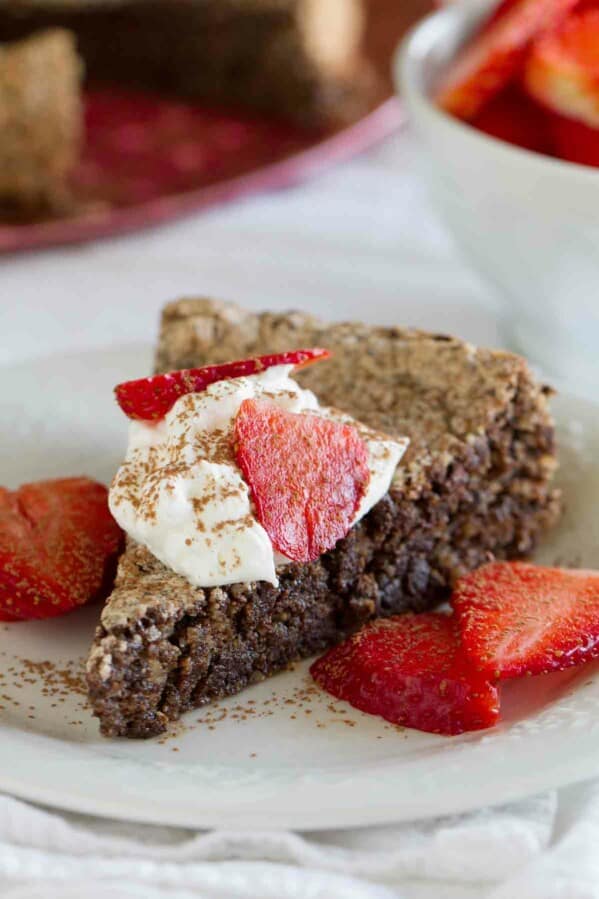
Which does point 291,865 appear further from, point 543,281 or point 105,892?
point 543,281

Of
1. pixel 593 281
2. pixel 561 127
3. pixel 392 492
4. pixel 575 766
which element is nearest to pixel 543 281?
pixel 593 281

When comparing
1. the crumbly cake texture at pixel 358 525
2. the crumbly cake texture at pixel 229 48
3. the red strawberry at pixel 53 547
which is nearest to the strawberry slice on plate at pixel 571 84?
the crumbly cake texture at pixel 358 525

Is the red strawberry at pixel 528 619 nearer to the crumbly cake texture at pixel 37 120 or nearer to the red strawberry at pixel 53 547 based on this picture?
the red strawberry at pixel 53 547

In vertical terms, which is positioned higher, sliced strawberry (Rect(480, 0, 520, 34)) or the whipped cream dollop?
sliced strawberry (Rect(480, 0, 520, 34))

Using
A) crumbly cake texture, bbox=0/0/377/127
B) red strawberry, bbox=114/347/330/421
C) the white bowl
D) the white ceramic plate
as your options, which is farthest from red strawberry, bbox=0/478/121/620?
crumbly cake texture, bbox=0/0/377/127

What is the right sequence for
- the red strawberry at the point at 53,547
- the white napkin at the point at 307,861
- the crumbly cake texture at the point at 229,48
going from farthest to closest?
the crumbly cake texture at the point at 229,48
the red strawberry at the point at 53,547
the white napkin at the point at 307,861

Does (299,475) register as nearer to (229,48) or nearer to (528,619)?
(528,619)

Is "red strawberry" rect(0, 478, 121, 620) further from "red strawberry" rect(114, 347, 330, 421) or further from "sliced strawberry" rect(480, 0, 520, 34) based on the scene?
"sliced strawberry" rect(480, 0, 520, 34)

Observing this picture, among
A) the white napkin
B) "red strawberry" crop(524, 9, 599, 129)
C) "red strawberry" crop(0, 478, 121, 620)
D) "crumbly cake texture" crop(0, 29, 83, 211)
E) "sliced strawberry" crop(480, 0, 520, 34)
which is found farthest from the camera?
"crumbly cake texture" crop(0, 29, 83, 211)
